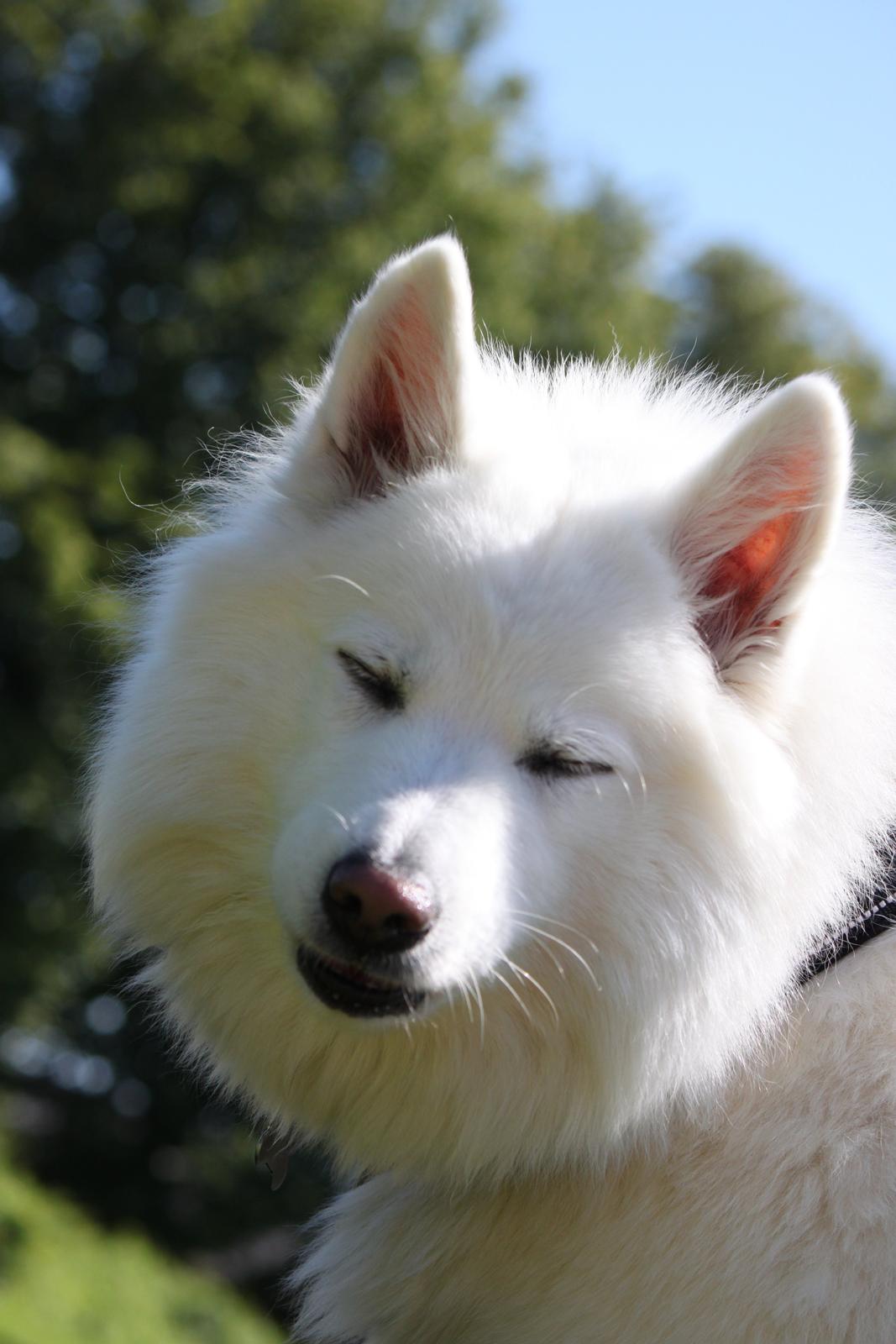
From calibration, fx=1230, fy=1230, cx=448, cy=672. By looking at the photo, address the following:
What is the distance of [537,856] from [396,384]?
125cm

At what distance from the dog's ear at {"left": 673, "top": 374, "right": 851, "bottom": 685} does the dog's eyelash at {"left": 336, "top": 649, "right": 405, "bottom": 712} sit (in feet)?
2.48

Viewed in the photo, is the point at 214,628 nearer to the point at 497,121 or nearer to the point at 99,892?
the point at 99,892

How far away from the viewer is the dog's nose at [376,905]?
2.41 meters

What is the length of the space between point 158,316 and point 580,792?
20.5 metres

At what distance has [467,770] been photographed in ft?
8.62

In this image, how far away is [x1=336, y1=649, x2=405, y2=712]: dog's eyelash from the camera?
2.76 metres

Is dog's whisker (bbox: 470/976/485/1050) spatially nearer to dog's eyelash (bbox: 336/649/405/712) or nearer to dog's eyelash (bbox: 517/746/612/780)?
dog's eyelash (bbox: 517/746/612/780)

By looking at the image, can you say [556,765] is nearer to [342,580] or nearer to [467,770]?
[467,770]

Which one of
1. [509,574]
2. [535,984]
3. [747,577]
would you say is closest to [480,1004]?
[535,984]

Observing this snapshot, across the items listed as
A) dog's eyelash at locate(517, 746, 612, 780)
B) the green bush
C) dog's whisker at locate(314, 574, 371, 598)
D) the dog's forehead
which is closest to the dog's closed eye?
dog's eyelash at locate(517, 746, 612, 780)

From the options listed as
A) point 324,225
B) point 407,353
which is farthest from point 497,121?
point 407,353

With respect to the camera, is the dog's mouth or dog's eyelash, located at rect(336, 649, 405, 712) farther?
dog's eyelash, located at rect(336, 649, 405, 712)

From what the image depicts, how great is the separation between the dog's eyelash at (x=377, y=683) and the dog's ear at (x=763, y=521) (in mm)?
757

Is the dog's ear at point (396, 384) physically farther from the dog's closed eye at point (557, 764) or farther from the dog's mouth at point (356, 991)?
the dog's mouth at point (356, 991)
